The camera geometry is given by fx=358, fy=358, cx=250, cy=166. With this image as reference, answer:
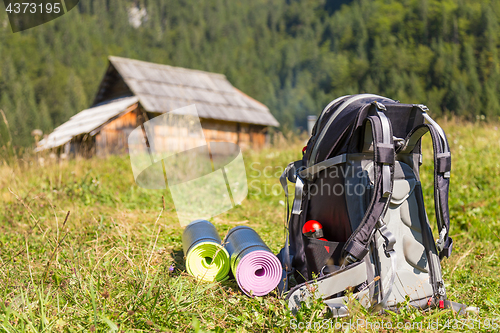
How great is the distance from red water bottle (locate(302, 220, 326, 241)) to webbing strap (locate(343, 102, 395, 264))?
0.37 meters

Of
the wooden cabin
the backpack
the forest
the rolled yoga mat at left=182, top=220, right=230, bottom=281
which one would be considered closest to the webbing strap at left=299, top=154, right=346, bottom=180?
the backpack

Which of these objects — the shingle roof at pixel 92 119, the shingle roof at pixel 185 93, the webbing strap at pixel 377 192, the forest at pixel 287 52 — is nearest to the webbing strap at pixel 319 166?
the webbing strap at pixel 377 192

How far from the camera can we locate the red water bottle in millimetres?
2357

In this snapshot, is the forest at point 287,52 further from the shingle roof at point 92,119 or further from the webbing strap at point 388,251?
the webbing strap at point 388,251

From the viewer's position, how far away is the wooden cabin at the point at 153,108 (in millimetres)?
13875

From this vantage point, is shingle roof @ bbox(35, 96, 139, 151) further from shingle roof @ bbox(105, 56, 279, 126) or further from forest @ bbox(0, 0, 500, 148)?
forest @ bbox(0, 0, 500, 148)

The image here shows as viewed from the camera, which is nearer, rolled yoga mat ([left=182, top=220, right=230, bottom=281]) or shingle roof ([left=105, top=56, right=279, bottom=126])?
rolled yoga mat ([left=182, top=220, right=230, bottom=281])

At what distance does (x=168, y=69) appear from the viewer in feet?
55.5

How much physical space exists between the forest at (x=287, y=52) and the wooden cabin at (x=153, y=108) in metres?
34.3

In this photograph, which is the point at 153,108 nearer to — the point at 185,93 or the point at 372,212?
the point at 185,93

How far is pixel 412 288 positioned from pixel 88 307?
1849 millimetres

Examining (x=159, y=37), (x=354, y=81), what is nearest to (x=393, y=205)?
(x=354, y=81)

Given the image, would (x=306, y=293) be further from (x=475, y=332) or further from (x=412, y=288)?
(x=475, y=332)

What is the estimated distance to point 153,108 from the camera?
14.0 m
